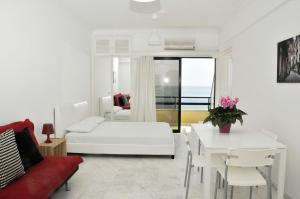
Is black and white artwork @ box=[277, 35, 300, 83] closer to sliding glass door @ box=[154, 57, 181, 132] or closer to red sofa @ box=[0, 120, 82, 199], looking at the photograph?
red sofa @ box=[0, 120, 82, 199]

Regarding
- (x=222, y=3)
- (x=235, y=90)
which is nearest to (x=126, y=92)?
(x=235, y=90)

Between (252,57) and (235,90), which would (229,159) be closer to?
(252,57)

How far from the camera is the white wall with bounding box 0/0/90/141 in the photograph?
281 centimetres

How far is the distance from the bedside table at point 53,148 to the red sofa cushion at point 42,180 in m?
0.48

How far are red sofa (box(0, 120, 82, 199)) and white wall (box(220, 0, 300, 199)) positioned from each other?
8.46ft

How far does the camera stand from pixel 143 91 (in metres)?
6.11

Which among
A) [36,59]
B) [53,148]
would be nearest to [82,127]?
[53,148]

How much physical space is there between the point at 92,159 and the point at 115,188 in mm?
1262

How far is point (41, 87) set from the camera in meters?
3.56

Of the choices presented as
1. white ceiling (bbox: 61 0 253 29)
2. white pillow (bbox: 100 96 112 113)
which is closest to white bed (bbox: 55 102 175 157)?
white pillow (bbox: 100 96 112 113)

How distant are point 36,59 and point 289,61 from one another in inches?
135

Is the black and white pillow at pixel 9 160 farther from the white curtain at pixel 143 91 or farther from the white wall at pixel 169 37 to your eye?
the white wall at pixel 169 37

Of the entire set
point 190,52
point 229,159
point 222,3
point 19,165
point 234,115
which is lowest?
point 19,165

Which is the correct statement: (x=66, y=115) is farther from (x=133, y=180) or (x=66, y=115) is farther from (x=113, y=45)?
(x=113, y=45)
